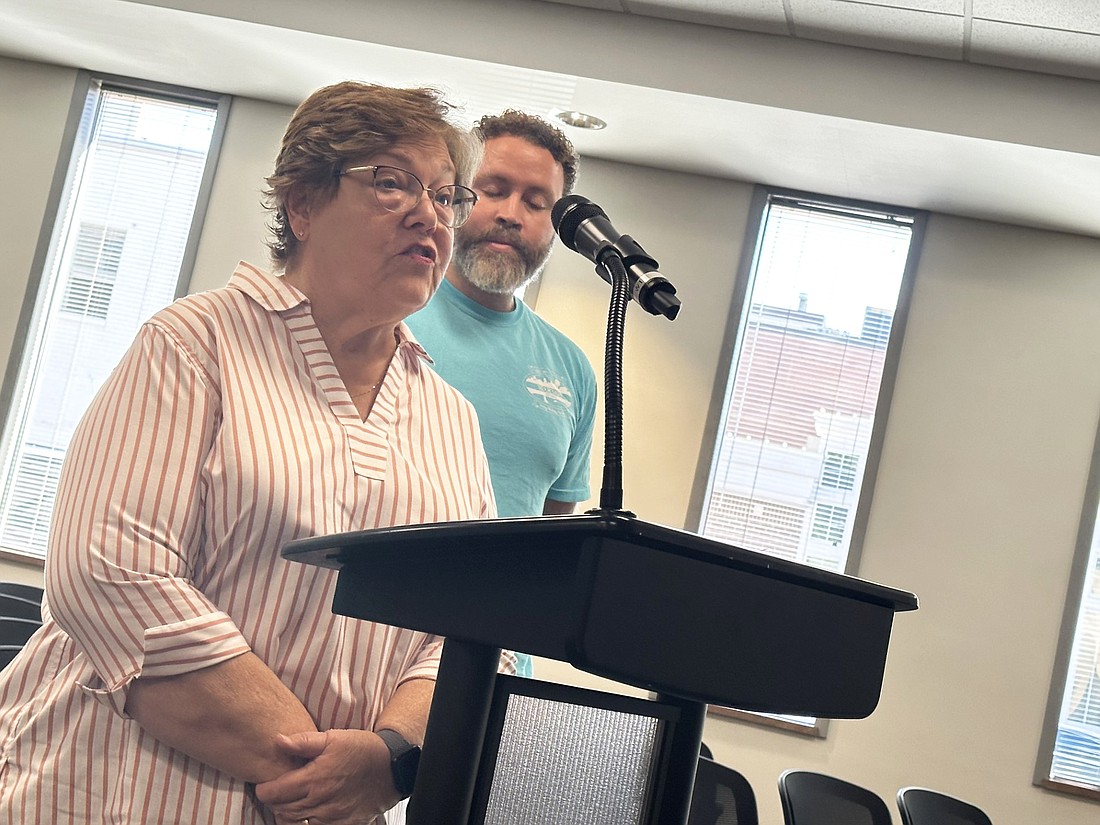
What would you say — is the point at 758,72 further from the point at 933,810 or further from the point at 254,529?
the point at 254,529

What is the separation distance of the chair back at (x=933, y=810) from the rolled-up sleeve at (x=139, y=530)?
3327mm

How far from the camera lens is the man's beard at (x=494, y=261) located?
87.6 inches

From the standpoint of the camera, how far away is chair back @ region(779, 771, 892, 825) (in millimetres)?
3273

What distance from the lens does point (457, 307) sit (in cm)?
228

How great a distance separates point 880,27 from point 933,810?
299cm

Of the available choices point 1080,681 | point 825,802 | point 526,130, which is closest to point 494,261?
point 526,130

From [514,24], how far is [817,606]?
14.9 ft

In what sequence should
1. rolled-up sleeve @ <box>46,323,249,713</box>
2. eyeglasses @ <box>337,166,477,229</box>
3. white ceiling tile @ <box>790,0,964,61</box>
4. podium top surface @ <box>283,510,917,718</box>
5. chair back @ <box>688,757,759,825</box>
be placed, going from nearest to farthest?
podium top surface @ <box>283,510,917,718</box>, rolled-up sleeve @ <box>46,323,249,713</box>, eyeglasses @ <box>337,166,477,229</box>, chair back @ <box>688,757,759,825</box>, white ceiling tile @ <box>790,0,964,61</box>

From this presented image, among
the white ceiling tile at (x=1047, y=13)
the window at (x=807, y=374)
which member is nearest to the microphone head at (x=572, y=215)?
the white ceiling tile at (x=1047, y=13)

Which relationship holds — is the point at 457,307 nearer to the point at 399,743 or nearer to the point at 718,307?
the point at 399,743

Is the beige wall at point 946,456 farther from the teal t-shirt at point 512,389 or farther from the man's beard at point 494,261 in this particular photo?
the man's beard at point 494,261

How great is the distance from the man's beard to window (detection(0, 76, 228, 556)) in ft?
14.1

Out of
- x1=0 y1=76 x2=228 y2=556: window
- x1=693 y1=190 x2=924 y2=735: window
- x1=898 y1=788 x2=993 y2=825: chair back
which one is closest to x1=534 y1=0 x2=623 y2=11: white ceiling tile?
x1=693 y1=190 x2=924 y2=735: window

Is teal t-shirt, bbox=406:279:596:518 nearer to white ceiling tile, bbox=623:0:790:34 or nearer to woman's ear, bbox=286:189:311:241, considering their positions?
woman's ear, bbox=286:189:311:241
